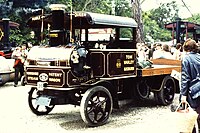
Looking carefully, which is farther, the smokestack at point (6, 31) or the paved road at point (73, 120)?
the smokestack at point (6, 31)

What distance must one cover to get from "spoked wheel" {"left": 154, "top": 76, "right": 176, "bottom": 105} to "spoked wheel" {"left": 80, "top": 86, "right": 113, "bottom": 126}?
87.2 inches

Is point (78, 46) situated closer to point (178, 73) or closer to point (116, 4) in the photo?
point (178, 73)

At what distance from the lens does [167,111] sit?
9070mm

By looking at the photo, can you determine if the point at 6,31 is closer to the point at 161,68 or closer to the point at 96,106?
the point at 161,68

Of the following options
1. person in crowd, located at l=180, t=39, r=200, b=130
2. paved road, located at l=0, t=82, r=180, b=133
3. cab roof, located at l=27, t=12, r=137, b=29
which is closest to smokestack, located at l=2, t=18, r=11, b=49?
paved road, located at l=0, t=82, r=180, b=133

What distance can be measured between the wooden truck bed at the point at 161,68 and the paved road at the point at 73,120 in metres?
0.88

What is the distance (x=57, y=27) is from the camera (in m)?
8.01

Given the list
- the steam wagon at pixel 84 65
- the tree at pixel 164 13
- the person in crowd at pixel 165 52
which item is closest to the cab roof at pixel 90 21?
the steam wagon at pixel 84 65

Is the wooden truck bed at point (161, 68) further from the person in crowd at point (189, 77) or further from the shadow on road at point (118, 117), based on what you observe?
the person in crowd at point (189, 77)

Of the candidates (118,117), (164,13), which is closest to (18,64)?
(118,117)

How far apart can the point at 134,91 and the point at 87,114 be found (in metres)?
2.22

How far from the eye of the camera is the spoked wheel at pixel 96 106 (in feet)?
23.9

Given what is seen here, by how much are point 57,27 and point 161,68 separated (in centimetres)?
308

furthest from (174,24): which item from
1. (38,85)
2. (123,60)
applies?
(38,85)
